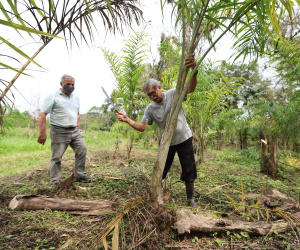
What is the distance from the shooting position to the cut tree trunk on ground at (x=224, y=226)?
1550 millimetres

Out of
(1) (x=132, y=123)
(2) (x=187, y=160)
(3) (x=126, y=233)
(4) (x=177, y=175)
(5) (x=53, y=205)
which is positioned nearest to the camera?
(3) (x=126, y=233)

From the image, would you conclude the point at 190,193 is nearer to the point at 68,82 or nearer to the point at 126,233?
the point at 126,233

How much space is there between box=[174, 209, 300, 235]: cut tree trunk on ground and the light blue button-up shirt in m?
2.12

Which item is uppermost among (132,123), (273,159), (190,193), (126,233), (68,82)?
(68,82)

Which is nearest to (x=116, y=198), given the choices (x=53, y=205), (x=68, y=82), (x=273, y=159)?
(x=53, y=205)

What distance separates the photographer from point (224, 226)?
161 centimetres

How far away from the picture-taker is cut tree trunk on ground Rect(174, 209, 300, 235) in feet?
5.08

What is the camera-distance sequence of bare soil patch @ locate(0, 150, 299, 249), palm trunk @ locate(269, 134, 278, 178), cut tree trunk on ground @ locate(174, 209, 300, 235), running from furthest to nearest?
palm trunk @ locate(269, 134, 278, 178), cut tree trunk on ground @ locate(174, 209, 300, 235), bare soil patch @ locate(0, 150, 299, 249)

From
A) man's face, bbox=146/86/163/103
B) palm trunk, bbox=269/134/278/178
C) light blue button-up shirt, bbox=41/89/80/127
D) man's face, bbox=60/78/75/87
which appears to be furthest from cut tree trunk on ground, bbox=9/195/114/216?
palm trunk, bbox=269/134/278/178

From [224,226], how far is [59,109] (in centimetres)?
265

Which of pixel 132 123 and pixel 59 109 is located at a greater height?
pixel 59 109

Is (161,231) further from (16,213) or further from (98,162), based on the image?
(98,162)

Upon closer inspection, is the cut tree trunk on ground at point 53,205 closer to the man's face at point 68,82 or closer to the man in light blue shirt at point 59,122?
the man in light blue shirt at point 59,122

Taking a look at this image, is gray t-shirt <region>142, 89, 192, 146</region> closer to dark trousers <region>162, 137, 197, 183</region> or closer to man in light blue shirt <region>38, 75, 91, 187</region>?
dark trousers <region>162, 137, 197, 183</region>
